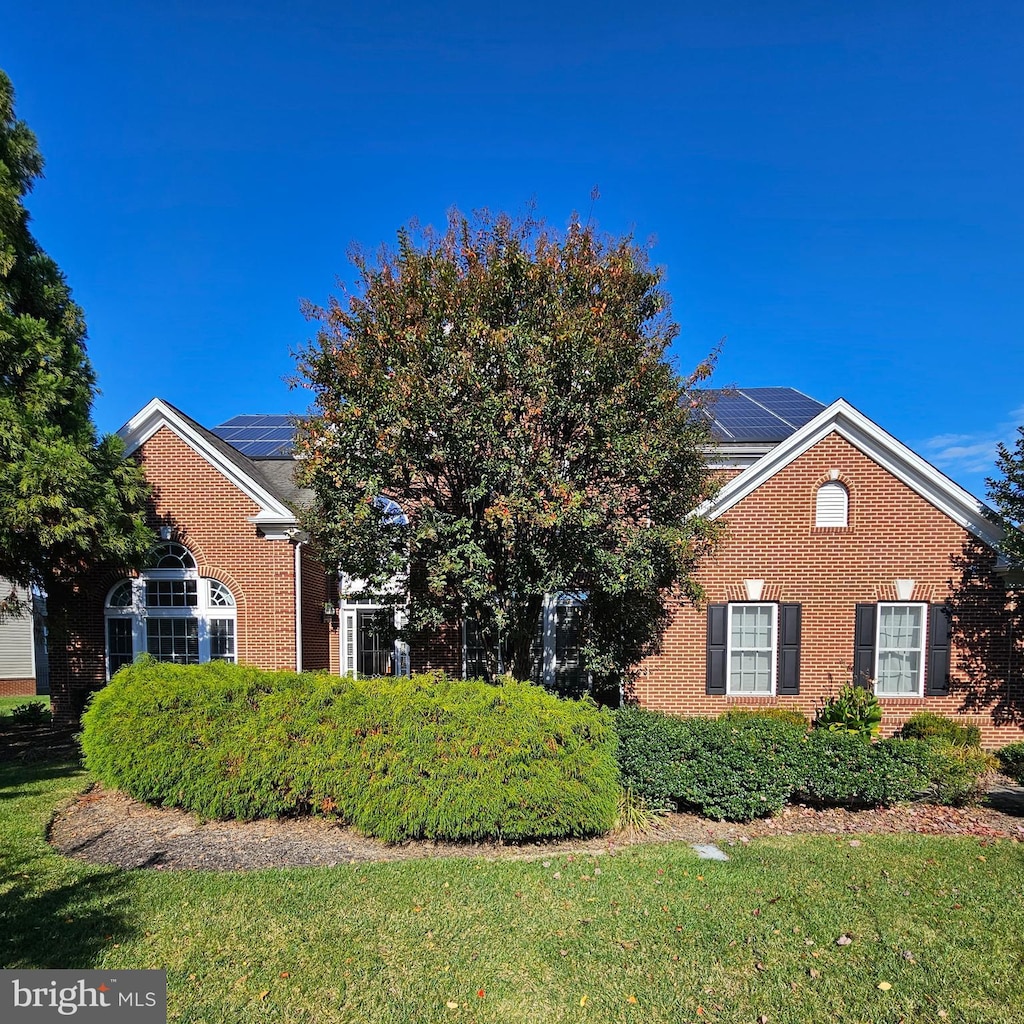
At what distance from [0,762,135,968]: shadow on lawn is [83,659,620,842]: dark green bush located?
135cm

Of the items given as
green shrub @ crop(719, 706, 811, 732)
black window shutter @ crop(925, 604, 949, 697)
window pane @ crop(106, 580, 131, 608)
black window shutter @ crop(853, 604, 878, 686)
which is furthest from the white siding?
black window shutter @ crop(925, 604, 949, 697)

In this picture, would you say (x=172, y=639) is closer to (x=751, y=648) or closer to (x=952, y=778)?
(x=751, y=648)

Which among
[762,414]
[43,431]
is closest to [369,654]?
[43,431]

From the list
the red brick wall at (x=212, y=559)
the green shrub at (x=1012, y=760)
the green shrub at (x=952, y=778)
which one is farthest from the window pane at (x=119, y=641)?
the green shrub at (x=1012, y=760)

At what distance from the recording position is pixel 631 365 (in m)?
7.23

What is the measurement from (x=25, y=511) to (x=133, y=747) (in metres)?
4.21

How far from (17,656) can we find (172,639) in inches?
616

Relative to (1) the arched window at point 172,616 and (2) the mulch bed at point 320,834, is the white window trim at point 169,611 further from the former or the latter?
(2) the mulch bed at point 320,834

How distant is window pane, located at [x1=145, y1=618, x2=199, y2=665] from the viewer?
12.5m

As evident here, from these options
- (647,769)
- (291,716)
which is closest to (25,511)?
(291,716)

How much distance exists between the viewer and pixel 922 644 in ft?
35.5

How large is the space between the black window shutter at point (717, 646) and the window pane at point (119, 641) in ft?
39.9

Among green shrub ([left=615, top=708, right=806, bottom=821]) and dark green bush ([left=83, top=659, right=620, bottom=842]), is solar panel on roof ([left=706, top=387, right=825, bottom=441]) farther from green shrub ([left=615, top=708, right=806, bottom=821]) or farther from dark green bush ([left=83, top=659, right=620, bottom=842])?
dark green bush ([left=83, top=659, right=620, bottom=842])

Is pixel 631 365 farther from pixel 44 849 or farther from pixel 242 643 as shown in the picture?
pixel 242 643
